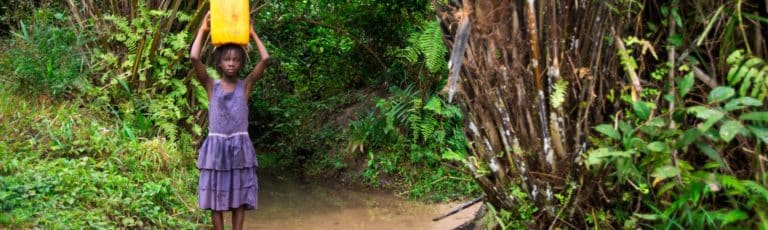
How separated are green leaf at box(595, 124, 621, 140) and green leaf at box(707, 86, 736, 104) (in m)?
0.42

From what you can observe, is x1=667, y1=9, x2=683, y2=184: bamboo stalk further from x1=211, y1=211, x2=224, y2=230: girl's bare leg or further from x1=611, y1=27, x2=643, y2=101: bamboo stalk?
x1=211, y1=211, x2=224, y2=230: girl's bare leg

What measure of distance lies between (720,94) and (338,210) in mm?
3770

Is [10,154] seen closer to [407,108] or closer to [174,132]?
[174,132]

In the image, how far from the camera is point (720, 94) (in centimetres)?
315

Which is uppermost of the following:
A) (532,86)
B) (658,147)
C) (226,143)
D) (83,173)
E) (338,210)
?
(532,86)

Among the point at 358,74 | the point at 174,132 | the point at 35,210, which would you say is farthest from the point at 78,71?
the point at 358,74

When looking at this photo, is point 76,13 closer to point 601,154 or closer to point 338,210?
point 338,210

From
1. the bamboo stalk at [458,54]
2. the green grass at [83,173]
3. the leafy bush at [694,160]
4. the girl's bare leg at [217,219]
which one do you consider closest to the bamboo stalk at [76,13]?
the green grass at [83,173]

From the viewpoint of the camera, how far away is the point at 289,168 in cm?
909

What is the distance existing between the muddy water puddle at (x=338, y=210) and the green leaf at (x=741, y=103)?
2.87m

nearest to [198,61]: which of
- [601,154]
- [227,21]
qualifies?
[227,21]

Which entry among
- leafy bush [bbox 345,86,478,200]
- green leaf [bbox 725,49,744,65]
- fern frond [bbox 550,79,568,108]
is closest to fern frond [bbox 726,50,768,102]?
green leaf [bbox 725,49,744,65]

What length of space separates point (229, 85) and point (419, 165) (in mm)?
3666

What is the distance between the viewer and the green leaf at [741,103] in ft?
10.0
